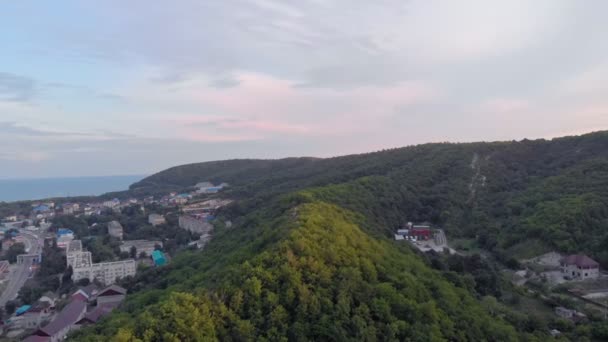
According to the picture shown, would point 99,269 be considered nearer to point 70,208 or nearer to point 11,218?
point 11,218

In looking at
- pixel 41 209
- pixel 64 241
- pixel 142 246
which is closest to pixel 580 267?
pixel 142 246

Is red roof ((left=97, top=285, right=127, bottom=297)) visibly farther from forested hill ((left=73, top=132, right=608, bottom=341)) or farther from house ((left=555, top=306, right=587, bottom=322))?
house ((left=555, top=306, right=587, bottom=322))

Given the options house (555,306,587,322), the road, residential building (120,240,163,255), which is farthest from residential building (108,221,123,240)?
house (555,306,587,322)

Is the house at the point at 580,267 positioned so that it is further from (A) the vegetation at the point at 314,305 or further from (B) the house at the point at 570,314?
(A) the vegetation at the point at 314,305

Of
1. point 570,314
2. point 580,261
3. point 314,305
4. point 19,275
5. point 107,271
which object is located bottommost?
point 19,275

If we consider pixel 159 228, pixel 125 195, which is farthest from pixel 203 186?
pixel 159 228

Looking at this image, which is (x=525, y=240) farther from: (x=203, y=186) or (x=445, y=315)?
(x=203, y=186)

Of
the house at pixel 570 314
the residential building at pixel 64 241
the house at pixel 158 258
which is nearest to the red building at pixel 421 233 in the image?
the house at pixel 570 314
